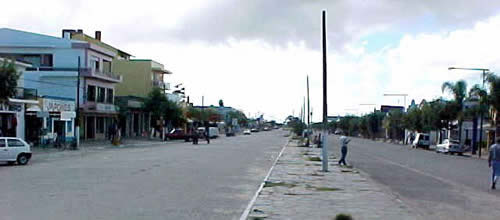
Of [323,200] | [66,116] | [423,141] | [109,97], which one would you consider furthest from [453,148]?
[323,200]

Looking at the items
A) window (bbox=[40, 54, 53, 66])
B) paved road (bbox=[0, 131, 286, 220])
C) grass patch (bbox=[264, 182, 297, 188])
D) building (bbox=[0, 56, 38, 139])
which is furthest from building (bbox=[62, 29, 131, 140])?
grass patch (bbox=[264, 182, 297, 188])

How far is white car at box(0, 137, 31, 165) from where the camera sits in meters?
31.3

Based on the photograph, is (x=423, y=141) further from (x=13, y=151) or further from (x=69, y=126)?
(x=13, y=151)

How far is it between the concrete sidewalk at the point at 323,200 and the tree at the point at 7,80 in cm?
1714

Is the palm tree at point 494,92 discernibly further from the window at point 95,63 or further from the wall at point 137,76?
the wall at point 137,76

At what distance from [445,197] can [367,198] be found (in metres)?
2.92

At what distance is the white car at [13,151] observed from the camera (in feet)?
103

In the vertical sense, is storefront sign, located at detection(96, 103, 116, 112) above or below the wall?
below

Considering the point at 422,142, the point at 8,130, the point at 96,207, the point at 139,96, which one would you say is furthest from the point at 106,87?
the point at 96,207

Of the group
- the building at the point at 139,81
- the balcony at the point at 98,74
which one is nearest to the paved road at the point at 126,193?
the balcony at the point at 98,74

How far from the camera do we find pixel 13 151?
31.6 meters

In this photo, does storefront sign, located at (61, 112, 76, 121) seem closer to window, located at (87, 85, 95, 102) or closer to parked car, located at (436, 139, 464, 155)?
window, located at (87, 85, 95, 102)

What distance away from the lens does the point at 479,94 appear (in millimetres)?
61938

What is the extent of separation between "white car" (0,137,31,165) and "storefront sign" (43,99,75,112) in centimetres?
2140
